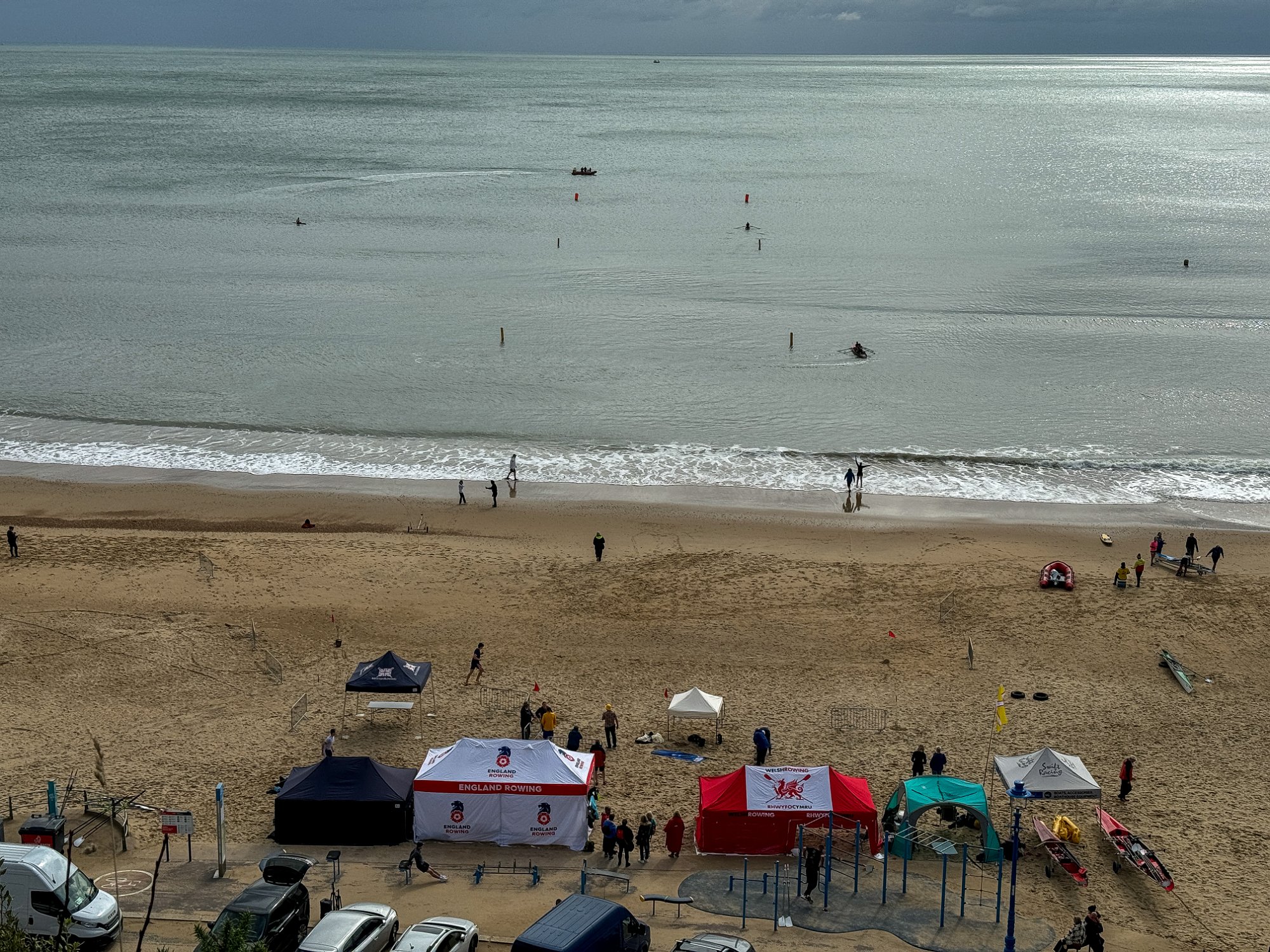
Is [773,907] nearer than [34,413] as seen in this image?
Yes

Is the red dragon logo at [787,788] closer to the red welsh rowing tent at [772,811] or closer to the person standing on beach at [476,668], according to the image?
the red welsh rowing tent at [772,811]

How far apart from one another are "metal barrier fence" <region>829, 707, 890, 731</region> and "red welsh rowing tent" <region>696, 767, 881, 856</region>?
4170 millimetres

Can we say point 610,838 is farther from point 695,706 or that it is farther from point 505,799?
point 695,706

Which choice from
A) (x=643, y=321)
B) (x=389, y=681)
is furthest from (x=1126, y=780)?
(x=643, y=321)

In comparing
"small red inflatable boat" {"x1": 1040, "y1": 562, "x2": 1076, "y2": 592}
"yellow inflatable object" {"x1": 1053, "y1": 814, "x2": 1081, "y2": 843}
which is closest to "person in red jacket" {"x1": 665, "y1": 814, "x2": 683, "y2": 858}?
"yellow inflatable object" {"x1": 1053, "y1": 814, "x2": 1081, "y2": 843}

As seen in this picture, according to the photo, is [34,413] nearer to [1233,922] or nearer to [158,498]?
[158,498]

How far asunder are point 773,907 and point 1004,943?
3217 mm

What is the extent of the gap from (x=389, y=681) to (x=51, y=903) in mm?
8540

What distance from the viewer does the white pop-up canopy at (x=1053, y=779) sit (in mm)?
19812

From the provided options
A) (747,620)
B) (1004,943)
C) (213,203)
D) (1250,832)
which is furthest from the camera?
(213,203)

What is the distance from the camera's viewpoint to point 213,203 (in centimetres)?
9662

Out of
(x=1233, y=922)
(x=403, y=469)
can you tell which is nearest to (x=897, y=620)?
(x=1233, y=922)

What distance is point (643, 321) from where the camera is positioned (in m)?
61.5

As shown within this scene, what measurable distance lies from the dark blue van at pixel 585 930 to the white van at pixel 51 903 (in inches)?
209
